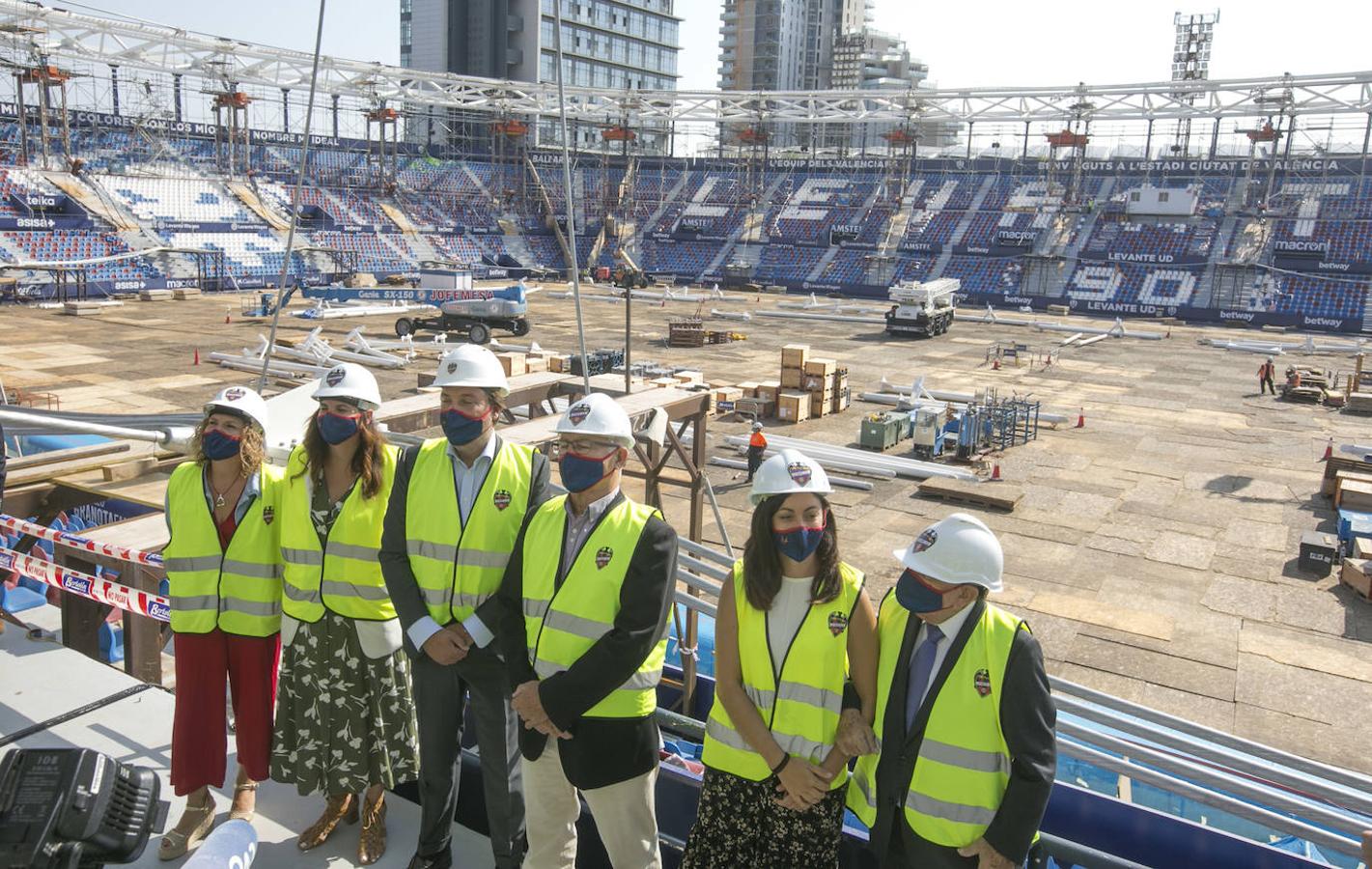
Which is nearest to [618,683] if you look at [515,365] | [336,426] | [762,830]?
[762,830]

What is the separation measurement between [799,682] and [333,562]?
6.45 feet

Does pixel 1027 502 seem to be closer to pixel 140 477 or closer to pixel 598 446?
pixel 140 477

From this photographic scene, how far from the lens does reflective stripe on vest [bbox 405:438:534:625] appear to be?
12.5 ft

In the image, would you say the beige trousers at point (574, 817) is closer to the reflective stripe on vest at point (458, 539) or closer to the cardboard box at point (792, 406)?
the reflective stripe on vest at point (458, 539)

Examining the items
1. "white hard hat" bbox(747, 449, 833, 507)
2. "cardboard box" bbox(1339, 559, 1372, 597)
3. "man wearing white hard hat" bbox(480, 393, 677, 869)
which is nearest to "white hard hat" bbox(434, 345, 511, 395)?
"man wearing white hard hat" bbox(480, 393, 677, 869)

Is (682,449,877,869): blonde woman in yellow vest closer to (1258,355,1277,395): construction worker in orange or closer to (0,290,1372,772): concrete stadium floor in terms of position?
(0,290,1372,772): concrete stadium floor

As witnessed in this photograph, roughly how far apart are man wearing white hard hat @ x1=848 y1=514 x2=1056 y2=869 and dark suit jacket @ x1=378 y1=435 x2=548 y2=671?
1563 millimetres

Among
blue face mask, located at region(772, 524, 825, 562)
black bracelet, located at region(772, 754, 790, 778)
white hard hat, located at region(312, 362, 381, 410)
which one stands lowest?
black bracelet, located at region(772, 754, 790, 778)

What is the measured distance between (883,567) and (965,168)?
54.8 m

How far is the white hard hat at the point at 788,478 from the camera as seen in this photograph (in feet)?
10.6

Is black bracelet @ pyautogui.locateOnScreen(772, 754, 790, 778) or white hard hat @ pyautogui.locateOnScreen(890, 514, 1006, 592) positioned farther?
black bracelet @ pyautogui.locateOnScreen(772, 754, 790, 778)

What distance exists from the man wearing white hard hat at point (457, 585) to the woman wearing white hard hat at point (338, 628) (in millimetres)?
215

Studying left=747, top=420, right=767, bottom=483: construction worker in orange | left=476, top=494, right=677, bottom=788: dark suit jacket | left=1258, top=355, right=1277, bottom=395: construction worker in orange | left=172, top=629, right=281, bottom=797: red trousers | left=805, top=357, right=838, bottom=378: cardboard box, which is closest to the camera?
left=476, top=494, right=677, bottom=788: dark suit jacket

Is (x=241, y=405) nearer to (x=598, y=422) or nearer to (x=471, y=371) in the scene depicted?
(x=471, y=371)
